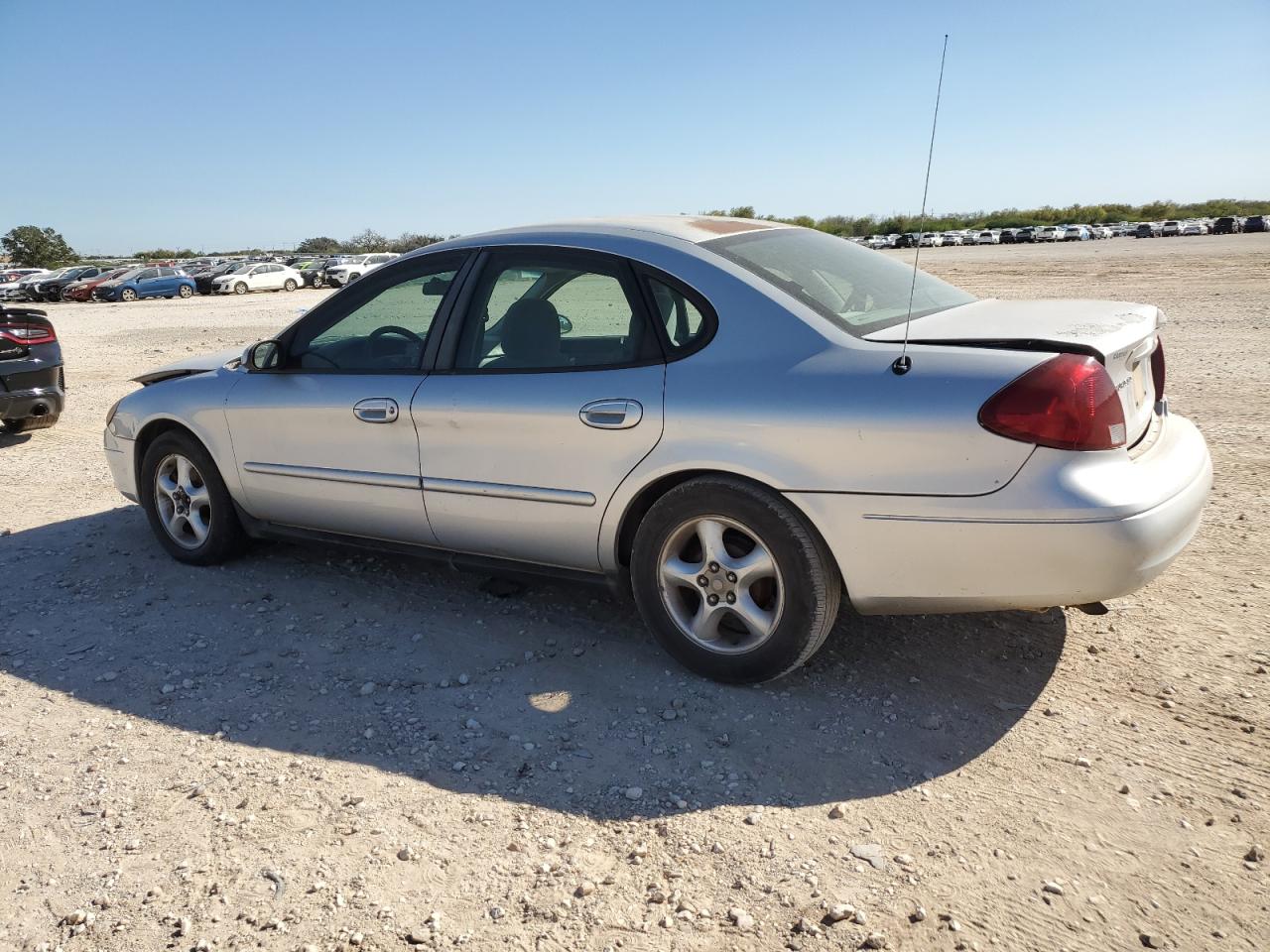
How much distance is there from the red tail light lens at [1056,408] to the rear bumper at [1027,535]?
0.06 meters

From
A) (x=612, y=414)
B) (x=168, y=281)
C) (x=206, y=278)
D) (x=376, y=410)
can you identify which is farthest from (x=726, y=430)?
(x=206, y=278)

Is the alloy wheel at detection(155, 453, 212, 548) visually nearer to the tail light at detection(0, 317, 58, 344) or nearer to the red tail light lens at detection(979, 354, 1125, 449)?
the red tail light lens at detection(979, 354, 1125, 449)

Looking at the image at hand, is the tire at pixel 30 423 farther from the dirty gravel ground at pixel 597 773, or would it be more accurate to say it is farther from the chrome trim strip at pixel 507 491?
the chrome trim strip at pixel 507 491

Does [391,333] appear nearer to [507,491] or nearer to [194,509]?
[507,491]

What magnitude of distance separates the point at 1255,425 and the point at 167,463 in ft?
23.9

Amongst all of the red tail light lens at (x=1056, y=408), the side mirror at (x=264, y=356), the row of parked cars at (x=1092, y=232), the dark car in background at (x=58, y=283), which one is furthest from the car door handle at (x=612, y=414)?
the row of parked cars at (x=1092, y=232)

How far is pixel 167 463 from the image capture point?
5211 millimetres

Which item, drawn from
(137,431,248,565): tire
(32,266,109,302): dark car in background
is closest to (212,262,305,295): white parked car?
(32,266,109,302): dark car in background

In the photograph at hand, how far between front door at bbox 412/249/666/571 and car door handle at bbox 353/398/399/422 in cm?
14

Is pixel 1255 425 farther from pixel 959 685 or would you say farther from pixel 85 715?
pixel 85 715

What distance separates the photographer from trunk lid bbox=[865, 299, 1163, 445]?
3.07 m

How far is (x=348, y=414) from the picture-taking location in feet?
14.2

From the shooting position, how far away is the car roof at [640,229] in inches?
151

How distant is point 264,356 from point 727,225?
90.3 inches
